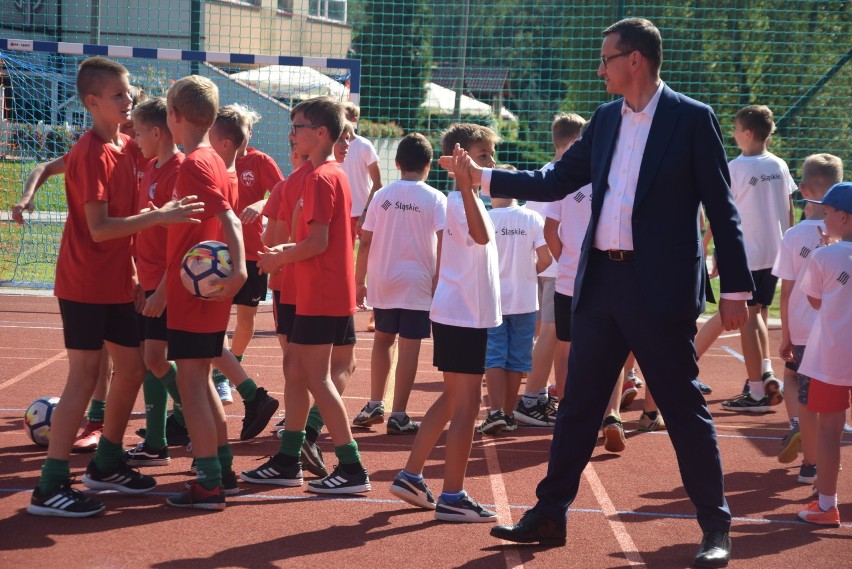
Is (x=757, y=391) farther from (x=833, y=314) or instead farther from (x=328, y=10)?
(x=328, y=10)

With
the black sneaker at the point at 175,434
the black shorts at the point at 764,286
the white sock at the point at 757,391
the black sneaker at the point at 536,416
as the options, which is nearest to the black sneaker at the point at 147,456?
the black sneaker at the point at 175,434

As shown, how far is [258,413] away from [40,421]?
1.29m

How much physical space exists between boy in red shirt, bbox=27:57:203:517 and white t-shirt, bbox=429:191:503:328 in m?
1.31

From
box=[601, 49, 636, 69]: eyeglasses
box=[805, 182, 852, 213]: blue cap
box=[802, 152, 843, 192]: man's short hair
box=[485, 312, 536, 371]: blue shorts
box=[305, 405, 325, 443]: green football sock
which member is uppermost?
box=[601, 49, 636, 69]: eyeglasses

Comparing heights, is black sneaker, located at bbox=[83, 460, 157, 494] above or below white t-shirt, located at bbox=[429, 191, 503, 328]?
below

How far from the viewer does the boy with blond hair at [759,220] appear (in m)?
8.20

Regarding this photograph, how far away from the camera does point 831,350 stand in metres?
5.16

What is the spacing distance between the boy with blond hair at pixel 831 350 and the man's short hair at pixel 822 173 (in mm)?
1098

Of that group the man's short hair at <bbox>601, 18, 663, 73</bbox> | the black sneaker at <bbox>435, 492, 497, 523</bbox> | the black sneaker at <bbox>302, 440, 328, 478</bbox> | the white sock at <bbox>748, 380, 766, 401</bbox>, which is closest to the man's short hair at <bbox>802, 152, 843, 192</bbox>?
the man's short hair at <bbox>601, 18, 663, 73</bbox>

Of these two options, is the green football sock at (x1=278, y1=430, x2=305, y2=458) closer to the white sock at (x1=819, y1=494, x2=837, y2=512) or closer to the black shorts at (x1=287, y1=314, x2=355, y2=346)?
the black shorts at (x1=287, y1=314, x2=355, y2=346)

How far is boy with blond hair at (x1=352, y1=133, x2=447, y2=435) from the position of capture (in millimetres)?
7023

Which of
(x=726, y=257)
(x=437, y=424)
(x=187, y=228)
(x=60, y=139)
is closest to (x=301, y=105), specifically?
(x=187, y=228)

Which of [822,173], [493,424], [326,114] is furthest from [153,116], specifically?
[822,173]

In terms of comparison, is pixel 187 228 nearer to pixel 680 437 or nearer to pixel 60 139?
pixel 680 437
